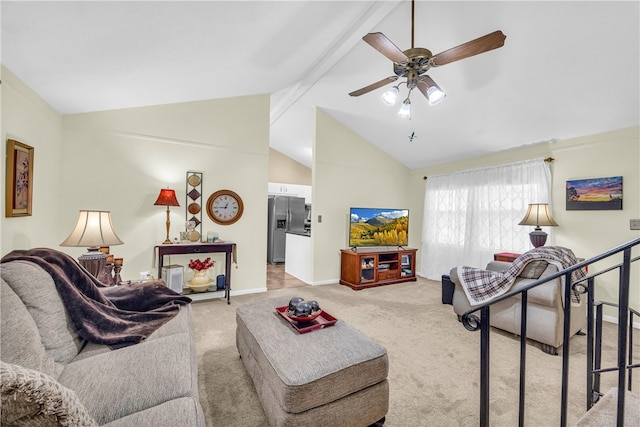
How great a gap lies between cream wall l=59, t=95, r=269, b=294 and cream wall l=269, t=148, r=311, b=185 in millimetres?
2592

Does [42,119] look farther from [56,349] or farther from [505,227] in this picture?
[505,227]

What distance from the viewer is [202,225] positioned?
3734 millimetres

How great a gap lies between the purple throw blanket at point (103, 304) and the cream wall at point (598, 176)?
4.49 metres

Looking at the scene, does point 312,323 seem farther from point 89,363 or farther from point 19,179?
point 19,179

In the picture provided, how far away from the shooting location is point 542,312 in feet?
7.79

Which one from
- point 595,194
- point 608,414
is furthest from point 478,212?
point 608,414

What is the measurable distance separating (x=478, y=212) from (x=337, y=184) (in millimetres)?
2322

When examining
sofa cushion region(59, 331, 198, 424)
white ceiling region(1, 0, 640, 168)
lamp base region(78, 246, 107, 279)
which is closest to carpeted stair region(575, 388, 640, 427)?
sofa cushion region(59, 331, 198, 424)

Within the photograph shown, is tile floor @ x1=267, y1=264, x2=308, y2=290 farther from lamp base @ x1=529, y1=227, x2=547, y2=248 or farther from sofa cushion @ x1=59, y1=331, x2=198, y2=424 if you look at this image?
lamp base @ x1=529, y1=227, x2=547, y2=248

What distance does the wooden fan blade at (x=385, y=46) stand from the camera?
5.78 feet

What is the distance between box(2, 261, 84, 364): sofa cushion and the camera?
4.21ft

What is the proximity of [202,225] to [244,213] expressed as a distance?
586 mm

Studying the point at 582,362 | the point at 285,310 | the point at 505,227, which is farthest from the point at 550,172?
the point at 285,310

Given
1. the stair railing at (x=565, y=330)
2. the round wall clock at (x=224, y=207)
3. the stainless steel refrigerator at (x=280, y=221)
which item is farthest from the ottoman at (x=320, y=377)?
the stainless steel refrigerator at (x=280, y=221)
